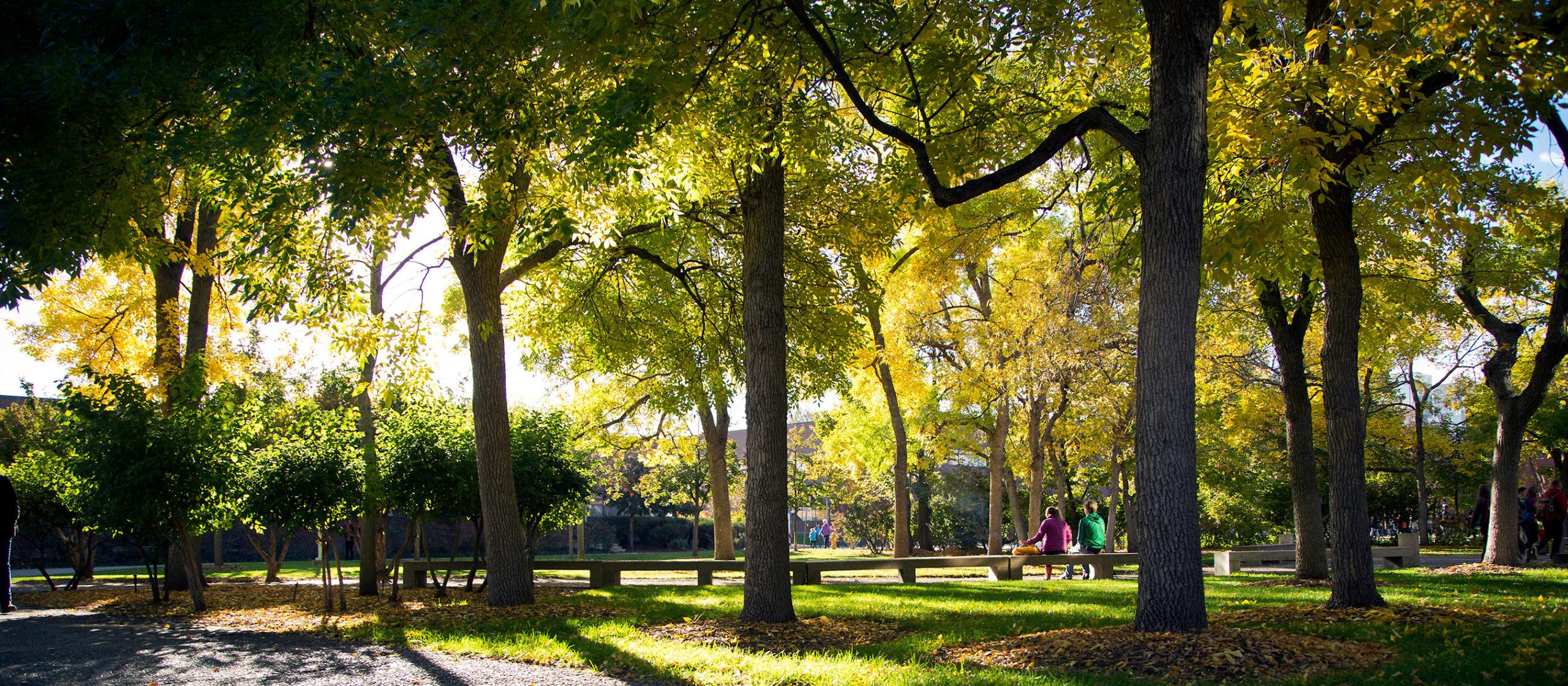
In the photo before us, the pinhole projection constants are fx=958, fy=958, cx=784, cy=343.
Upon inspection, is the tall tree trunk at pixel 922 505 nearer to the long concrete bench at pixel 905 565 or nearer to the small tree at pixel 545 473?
the long concrete bench at pixel 905 565

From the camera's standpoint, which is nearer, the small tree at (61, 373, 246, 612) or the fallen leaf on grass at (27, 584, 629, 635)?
the fallen leaf on grass at (27, 584, 629, 635)

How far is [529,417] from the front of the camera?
576 inches

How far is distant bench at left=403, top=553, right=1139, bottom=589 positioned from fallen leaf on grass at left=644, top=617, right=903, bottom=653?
18.6 ft

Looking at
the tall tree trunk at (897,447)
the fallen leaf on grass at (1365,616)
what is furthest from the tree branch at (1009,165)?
the tall tree trunk at (897,447)

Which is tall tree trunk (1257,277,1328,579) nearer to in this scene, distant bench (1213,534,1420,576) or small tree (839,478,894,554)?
distant bench (1213,534,1420,576)

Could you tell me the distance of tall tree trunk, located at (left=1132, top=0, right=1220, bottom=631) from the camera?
271 inches

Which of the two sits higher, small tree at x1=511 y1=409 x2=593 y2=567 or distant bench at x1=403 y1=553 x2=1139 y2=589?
small tree at x1=511 y1=409 x2=593 y2=567

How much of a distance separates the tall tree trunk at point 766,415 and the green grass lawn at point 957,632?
1.03 m

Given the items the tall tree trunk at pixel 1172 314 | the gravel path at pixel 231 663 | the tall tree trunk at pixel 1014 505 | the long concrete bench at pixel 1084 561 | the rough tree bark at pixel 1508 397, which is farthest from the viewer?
the tall tree trunk at pixel 1014 505

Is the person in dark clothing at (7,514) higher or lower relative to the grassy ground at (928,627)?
higher

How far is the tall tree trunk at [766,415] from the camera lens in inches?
366

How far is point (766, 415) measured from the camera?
943cm

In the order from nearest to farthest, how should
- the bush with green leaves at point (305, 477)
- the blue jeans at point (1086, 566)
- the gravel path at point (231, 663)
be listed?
1. the gravel path at point (231, 663)
2. the bush with green leaves at point (305, 477)
3. the blue jeans at point (1086, 566)

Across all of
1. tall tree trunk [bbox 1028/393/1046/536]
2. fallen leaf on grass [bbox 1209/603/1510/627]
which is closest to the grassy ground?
fallen leaf on grass [bbox 1209/603/1510/627]
